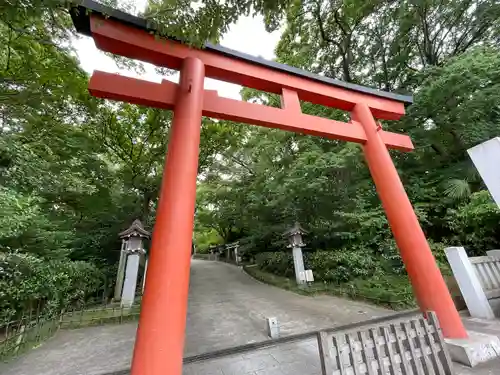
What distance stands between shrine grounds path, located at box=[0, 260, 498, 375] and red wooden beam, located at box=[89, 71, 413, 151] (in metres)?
3.42

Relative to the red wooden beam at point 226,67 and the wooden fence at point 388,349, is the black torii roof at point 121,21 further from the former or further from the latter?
the wooden fence at point 388,349

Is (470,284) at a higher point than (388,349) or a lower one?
higher

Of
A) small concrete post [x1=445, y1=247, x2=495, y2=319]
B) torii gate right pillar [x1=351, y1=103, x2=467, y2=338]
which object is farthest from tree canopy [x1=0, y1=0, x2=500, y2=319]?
torii gate right pillar [x1=351, y1=103, x2=467, y2=338]

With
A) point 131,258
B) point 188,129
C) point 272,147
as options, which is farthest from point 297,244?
point 188,129

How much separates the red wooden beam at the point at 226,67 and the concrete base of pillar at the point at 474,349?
3954 mm

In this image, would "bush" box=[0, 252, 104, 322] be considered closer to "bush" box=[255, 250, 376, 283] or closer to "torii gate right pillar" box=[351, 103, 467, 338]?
"torii gate right pillar" box=[351, 103, 467, 338]

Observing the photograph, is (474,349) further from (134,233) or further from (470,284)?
(134,233)

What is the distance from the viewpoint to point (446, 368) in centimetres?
235

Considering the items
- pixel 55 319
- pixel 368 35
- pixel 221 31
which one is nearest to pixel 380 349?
pixel 221 31

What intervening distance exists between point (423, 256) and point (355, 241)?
6.03 metres

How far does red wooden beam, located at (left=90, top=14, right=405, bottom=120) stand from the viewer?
117 inches

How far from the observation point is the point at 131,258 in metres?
8.33

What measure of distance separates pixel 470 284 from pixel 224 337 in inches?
189

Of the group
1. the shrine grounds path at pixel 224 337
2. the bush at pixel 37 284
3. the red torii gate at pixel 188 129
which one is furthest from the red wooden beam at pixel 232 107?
the bush at pixel 37 284
